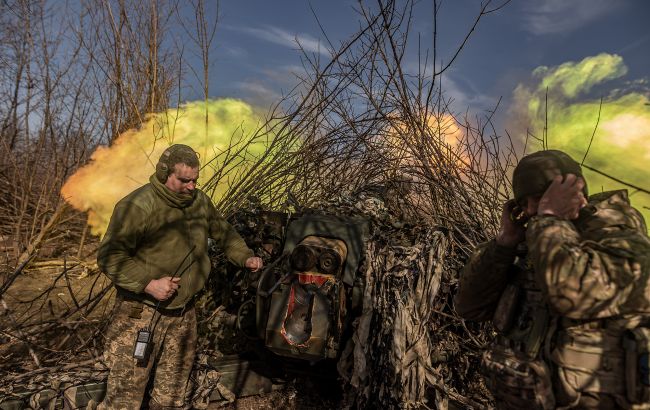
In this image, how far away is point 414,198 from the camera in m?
5.40

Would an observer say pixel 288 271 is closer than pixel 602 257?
No

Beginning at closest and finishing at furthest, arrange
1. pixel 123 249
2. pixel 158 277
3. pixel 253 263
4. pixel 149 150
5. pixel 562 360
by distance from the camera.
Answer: pixel 562 360 < pixel 123 249 < pixel 158 277 < pixel 253 263 < pixel 149 150

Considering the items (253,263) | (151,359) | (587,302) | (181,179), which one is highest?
(181,179)

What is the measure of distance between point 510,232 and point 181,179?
244cm

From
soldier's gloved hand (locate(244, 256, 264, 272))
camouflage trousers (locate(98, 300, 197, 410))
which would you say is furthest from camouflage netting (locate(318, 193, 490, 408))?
camouflage trousers (locate(98, 300, 197, 410))

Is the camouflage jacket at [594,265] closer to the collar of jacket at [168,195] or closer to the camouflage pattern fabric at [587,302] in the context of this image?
the camouflage pattern fabric at [587,302]

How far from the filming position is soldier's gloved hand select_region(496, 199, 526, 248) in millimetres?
2068

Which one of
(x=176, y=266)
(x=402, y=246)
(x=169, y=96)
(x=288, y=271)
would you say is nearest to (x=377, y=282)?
(x=402, y=246)

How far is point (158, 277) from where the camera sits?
3.32 meters

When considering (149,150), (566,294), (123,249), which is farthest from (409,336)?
(149,150)

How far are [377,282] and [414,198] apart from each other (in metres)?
1.96

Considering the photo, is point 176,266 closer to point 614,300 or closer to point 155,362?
point 155,362

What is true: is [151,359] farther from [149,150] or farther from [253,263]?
[149,150]

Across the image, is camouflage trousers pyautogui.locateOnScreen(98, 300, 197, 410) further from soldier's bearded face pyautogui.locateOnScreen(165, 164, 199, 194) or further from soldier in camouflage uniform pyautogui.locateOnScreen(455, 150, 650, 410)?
soldier in camouflage uniform pyautogui.locateOnScreen(455, 150, 650, 410)
